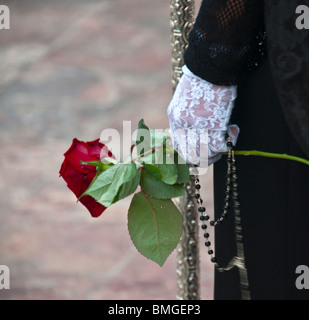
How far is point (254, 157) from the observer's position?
2.69 feet

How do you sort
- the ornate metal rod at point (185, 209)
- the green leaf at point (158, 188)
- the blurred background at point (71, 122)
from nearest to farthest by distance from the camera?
the green leaf at point (158, 188), the ornate metal rod at point (185, 209), the blurred background at point (71, 122)

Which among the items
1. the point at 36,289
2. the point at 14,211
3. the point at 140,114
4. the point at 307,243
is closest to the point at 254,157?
the point at 307,243

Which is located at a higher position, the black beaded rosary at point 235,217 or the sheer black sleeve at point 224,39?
the sheer black sleeve at point 224,39

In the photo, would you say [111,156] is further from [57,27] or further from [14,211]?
[57,27]

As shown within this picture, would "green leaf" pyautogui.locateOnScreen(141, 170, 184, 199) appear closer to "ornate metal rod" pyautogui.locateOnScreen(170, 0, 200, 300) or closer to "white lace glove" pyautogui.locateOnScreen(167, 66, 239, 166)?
"white lace glove" pyautogui.locateOnScreen(167, 66, 239, 166)

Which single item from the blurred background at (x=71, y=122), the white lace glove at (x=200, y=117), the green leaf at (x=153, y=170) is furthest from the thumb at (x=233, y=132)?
the blurred background at (x=71, y=122)

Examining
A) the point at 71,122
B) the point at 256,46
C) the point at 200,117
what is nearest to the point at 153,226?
the point at 200,117

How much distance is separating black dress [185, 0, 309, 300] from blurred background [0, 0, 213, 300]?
0.85m

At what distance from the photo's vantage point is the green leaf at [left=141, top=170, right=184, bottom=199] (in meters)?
0.74

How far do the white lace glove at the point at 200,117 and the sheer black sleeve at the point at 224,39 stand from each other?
2 cm

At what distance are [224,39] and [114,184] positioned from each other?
0.22 metres

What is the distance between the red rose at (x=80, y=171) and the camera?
0.73m

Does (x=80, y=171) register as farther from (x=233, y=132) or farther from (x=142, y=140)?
(x=233, y=132)

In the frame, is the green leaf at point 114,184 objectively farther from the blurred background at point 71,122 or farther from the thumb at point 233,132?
the blurred background at point 71,122
